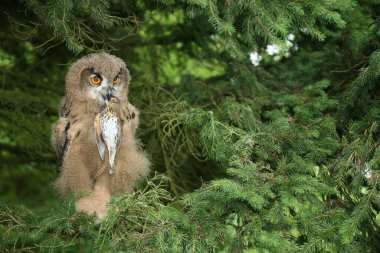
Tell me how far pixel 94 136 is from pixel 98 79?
403 millimetres

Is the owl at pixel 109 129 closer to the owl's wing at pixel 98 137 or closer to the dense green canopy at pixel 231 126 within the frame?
the owl's wing at pixel 98 137

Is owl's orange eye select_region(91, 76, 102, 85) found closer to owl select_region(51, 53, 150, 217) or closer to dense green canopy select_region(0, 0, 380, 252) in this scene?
owl select_region(51, 53, 150, 217)

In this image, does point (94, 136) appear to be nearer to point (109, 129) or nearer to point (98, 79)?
point (109, 129)

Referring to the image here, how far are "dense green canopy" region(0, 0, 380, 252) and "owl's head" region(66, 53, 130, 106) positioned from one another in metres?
0.24

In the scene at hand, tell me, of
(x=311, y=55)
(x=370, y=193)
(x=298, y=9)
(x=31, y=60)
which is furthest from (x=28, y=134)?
(x=370, y=193)

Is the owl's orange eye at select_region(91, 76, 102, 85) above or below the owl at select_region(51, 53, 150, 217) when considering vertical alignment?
above

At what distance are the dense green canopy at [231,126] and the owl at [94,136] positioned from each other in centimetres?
29

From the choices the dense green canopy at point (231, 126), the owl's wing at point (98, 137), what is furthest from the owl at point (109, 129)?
the dense green canopy at point (231, 126)

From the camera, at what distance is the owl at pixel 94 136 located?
3969 mm

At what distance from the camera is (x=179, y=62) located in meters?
5.94

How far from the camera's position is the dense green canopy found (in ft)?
9.91

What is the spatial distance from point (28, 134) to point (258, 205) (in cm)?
327

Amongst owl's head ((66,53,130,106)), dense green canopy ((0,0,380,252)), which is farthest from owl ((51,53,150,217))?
dense green canopy ((0,0,380,252))

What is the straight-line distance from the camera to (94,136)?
13.3 ft
